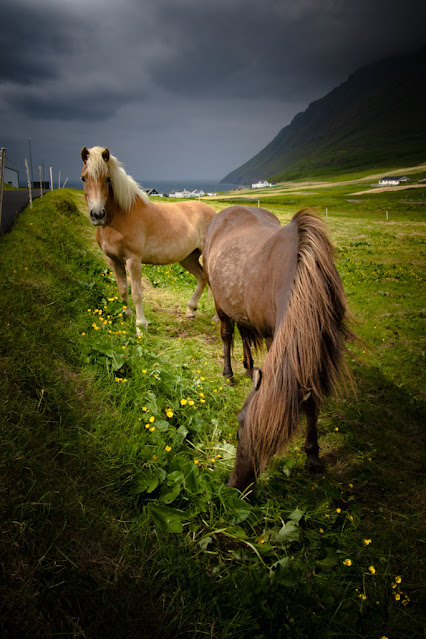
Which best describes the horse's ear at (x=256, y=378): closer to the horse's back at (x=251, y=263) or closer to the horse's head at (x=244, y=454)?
the horse's head at (x=244, y=454)

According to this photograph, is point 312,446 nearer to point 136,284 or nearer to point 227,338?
point 227,338

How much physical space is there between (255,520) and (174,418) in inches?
53.0

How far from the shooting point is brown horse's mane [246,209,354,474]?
2137 millimetres

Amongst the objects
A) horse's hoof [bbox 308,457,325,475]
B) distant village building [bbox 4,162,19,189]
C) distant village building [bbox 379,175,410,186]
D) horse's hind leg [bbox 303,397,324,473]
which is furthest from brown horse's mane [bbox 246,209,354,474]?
distant village building [bbox 379,175,410,186]

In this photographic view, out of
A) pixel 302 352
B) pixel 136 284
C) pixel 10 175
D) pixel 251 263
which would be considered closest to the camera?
pixel 302 352

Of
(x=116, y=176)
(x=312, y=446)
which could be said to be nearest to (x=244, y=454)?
(x=312, y=446)

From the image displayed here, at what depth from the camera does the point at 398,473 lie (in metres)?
3.29

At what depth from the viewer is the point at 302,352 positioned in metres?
2.25

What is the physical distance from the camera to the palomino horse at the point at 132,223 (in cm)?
501

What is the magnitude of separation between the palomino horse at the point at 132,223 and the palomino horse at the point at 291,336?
3.04m

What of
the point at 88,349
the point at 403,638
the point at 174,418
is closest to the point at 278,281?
the point at 174,418

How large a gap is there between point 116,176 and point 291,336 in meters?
4.68

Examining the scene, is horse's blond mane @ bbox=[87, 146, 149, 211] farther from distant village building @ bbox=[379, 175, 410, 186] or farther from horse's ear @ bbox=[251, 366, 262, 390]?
distant village building @ bbox=[379, 175, 410, 186]

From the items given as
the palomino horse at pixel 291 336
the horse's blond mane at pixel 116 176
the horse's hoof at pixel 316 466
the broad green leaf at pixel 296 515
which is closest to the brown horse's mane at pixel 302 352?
the palomino horse at pixel 291 336
